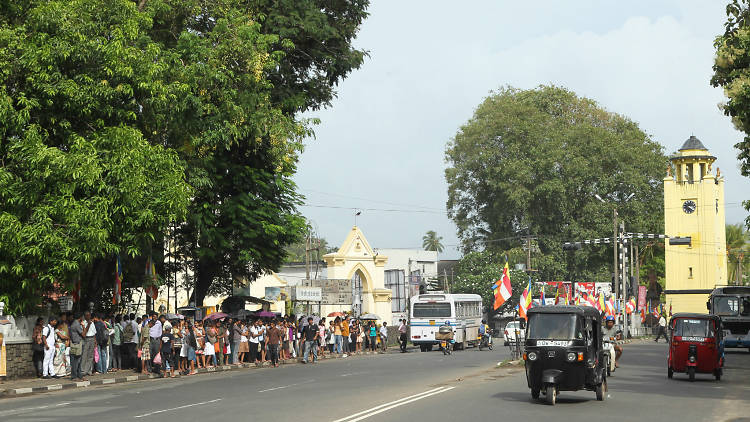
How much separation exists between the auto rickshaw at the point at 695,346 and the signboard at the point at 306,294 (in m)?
24.2

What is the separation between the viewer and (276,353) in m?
36.7

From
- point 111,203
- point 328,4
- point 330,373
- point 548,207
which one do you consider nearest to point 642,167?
point 548,207

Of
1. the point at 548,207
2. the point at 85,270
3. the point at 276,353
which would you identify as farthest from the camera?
the point at 548,207

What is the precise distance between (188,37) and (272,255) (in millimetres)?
10665

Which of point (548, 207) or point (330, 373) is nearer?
point (330, 373)

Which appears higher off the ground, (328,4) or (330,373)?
(328,4)

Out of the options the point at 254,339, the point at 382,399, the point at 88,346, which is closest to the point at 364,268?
the point at 254,339

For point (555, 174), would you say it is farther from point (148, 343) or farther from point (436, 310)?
point (148, 343)

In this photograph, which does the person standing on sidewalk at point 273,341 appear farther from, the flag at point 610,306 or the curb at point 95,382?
the flag at point 610,306

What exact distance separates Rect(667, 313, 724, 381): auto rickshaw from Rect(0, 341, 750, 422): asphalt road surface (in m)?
0.42

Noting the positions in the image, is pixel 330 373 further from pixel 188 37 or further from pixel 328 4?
pixel 328 4

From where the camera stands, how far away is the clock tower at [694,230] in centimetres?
8181

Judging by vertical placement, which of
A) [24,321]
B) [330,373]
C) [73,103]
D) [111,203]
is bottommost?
[330,373]

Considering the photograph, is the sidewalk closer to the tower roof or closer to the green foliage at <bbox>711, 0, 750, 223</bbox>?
the green foliage at <bbox>711, 0, 750, 223</bbox>
